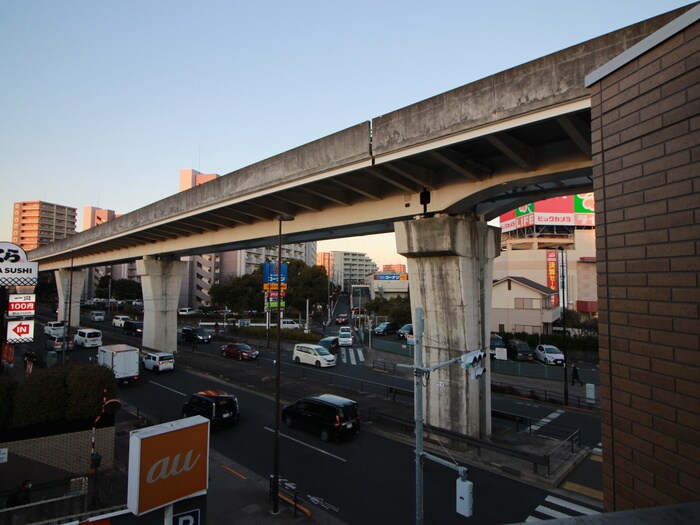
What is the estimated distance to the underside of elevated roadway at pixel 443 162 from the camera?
9516 millimetres

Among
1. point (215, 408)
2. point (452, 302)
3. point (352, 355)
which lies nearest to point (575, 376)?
point (452, 302)

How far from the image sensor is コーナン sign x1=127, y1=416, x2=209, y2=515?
19.5 ft

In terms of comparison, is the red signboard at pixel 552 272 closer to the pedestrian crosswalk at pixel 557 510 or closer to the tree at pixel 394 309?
the tree at pixel 394 309

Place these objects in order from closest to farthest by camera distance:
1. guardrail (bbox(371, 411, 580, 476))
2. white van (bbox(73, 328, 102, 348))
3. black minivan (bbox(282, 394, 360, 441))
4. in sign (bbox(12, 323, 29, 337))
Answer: guardrail (bbox(371, 411, 580, 476))
black minivan (bbox(282, 394, 360, 441))
in sign (bbox(12, 323, 29, 337))
white van (bbox(73, 328, 102, 348))

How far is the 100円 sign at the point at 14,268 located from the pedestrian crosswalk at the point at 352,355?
23293 millimetres

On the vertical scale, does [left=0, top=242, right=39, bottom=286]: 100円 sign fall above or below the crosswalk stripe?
above

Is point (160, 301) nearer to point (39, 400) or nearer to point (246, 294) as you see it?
point (39, 400)

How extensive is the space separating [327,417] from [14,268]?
14863 mm

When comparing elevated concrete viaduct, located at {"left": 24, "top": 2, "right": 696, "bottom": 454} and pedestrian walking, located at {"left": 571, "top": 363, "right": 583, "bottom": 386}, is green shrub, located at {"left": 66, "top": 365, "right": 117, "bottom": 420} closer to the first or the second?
elevated concrete viaduct, located at {"left": 24, "top": 2, "right": 696, "bottom": 454}

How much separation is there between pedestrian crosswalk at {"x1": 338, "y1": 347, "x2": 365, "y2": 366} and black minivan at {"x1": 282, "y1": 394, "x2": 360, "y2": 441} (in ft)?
55.8

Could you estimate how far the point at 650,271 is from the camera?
482 centimetres

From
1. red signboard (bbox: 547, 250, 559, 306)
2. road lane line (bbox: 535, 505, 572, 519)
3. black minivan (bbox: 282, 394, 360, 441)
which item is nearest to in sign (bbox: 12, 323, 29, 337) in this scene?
black minivan (bbox: 282, 394, 360, 441)

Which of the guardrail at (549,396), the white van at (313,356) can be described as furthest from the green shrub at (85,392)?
the guardrail at (549,396)

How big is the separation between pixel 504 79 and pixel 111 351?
25557 mm
